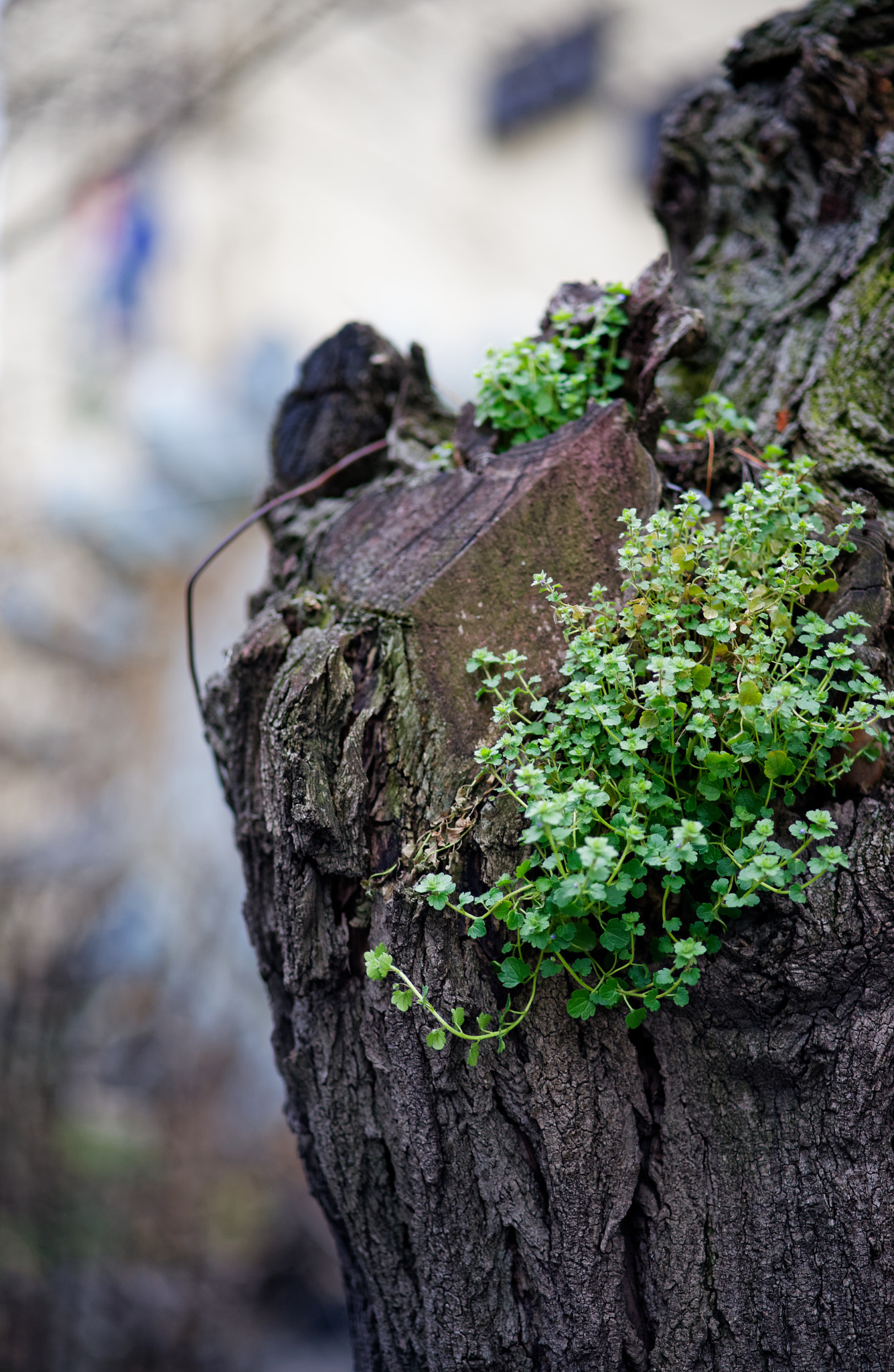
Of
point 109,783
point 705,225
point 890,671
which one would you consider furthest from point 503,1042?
point 109,783

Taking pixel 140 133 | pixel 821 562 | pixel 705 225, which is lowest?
pixel 821 562

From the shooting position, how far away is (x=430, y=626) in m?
1.25

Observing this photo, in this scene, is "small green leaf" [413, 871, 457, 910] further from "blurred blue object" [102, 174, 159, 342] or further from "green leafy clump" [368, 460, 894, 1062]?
"blurred blue object" [102, 174, 159, 342]

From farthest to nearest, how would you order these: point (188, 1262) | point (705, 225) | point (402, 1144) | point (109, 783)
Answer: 1. point (109, 783)
2. point (188, 1262)
3. point (705, 225)
4. point (402, 1144)

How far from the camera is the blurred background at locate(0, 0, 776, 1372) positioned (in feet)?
11.1

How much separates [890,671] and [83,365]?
5558 mm

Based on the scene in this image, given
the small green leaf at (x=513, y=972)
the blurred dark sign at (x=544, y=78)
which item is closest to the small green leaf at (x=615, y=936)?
the small green leaf at (x=513, y=972)

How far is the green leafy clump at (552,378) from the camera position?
144 cm

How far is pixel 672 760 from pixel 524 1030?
0.41 meters

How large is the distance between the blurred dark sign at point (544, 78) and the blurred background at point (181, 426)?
0.05ft

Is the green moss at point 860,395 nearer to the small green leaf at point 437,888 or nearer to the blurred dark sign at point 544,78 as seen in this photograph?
the small green leaf at point 437,888

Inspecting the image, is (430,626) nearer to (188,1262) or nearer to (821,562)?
(821,562)

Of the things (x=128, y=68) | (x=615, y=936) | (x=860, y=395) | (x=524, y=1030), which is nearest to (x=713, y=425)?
(x=860, y=395)

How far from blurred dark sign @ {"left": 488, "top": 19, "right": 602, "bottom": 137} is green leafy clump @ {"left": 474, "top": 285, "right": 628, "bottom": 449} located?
12.5ft
